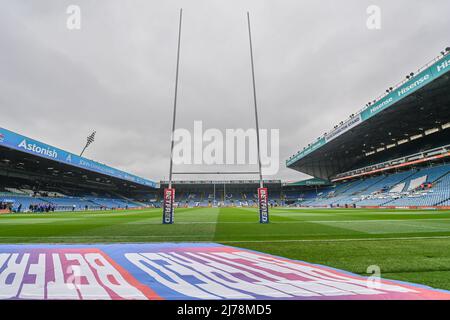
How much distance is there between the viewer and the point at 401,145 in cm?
4109

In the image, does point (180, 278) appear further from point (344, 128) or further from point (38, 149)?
point (344, 128)

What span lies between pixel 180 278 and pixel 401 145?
5030 cm

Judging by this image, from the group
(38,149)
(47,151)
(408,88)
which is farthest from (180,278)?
(47,151)

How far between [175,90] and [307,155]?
129 ft

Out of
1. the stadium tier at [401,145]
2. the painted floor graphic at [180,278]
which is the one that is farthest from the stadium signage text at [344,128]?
the painted floor graphic at [180,278]

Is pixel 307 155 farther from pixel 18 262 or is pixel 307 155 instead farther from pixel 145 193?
pixel 145 193

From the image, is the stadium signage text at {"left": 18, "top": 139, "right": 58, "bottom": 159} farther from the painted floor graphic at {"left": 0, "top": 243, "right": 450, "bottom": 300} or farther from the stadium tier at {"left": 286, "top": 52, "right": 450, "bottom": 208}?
the stadium tier at {"left": 286, "top": 52, "right": 450, "bottom": 208}

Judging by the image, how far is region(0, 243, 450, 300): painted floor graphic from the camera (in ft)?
8.59

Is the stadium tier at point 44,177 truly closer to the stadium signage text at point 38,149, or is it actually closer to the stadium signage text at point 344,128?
the stadium signage text at point 38,149

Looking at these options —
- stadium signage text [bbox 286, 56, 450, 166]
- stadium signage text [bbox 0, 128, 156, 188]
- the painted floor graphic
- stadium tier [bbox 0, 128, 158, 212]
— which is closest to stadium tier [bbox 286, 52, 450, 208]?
stadium signage text [bbox 286, 56, 450, 166]

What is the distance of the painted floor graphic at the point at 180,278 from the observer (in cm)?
262

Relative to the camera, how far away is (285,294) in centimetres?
262

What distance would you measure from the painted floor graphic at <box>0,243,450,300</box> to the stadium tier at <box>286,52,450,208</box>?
2356 cm
